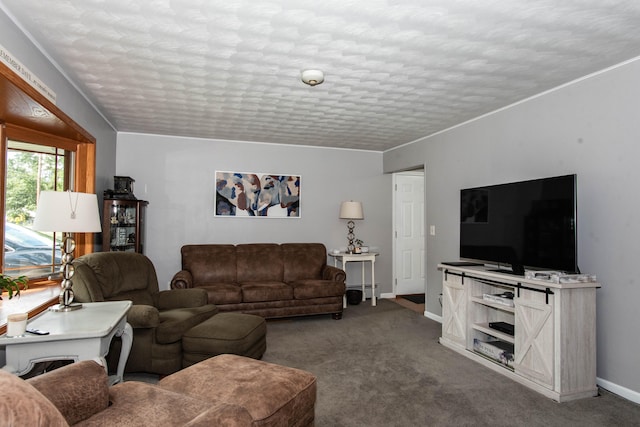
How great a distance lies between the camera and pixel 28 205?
10.1ft

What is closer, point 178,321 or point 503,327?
point 178,321

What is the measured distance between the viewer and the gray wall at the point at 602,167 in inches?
108

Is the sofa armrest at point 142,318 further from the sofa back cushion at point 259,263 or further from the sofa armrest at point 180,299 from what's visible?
the sofa back cushion at point 259,263

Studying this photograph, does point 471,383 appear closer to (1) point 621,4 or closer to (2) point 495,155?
(2) point 495,155

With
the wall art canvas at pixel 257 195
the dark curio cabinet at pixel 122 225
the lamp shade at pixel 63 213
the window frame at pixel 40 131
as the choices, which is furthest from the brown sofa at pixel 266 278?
the lamp shade at pixel 63 213

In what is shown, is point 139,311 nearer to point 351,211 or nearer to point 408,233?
point 351,211

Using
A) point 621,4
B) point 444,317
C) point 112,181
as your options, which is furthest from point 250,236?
point 621,4

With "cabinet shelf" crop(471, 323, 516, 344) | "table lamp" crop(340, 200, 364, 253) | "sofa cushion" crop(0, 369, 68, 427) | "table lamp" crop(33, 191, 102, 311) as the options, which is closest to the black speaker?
"table lamp" crop(340, 200, 364, 253)

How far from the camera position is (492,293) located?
3713mm

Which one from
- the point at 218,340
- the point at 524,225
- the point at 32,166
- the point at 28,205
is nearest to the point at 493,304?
the point at 524,225

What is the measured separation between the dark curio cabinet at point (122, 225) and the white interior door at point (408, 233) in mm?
3862

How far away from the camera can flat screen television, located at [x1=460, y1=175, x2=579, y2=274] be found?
284 centimetres

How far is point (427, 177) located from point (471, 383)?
2819 mm

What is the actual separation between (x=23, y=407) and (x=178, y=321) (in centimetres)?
214
